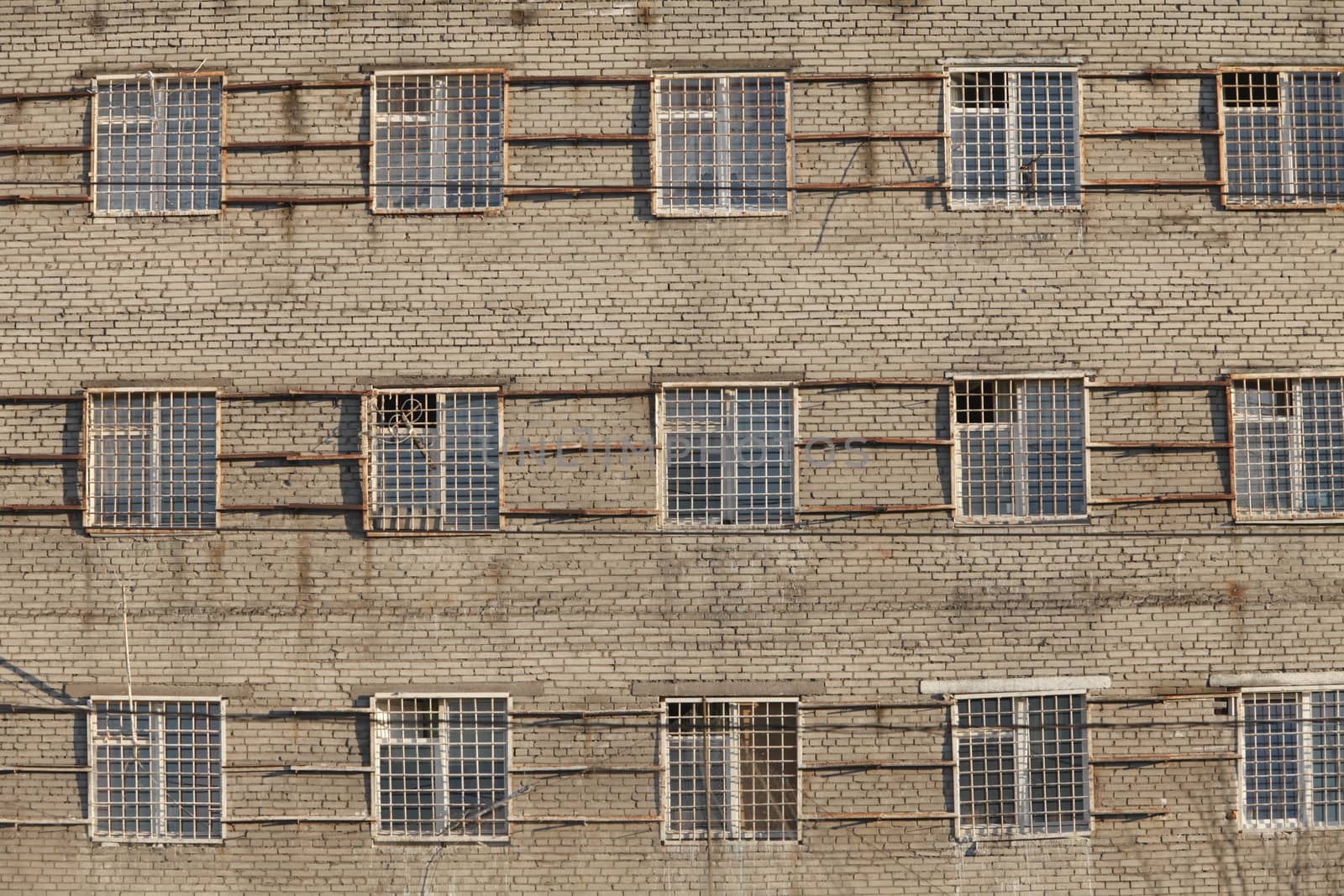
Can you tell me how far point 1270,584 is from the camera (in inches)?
Answer: 437

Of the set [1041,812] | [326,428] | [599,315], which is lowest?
[1041,812]

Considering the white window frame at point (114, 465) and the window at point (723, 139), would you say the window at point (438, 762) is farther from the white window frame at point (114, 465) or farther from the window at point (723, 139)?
the window at point (723, 139)

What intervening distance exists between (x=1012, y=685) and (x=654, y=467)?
14.0ft

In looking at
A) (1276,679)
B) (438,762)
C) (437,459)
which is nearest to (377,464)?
(437,459)

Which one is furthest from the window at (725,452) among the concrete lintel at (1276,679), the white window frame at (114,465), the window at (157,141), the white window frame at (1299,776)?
the window at (157,141)

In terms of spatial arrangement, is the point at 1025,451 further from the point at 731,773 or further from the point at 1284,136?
the point at 731,773

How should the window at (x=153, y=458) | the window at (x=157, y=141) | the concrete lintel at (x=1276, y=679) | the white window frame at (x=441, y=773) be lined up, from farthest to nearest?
the window at (x=157, y=141)
the window at (x=153, y=458)
the white window frame at (x=441, y=773)
the concrete lintel at (x=1276, y=679)

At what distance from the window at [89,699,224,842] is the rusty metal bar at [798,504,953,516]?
6480 mm

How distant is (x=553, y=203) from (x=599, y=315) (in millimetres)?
1293

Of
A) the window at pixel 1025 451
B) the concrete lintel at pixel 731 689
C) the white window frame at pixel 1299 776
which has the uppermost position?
the window at pixel 1025 451

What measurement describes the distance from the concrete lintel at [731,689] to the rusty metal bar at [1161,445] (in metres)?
3.80

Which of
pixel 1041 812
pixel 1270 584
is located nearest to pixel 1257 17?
pixel 1270 584

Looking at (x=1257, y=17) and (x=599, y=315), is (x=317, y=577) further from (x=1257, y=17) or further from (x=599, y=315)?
(x=1257, y=17)

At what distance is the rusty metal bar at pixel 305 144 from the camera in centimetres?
1141
